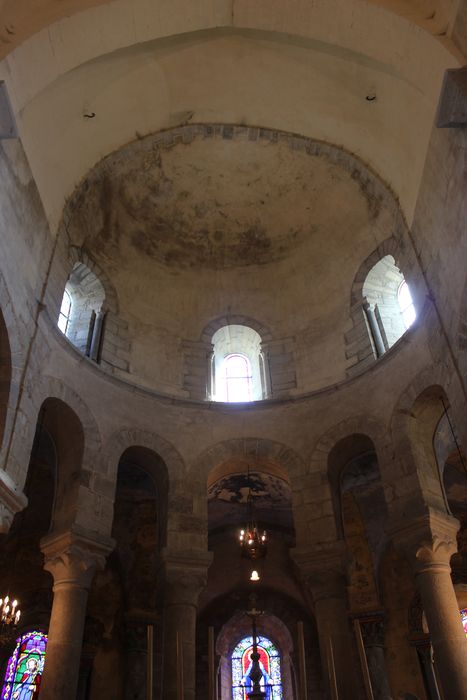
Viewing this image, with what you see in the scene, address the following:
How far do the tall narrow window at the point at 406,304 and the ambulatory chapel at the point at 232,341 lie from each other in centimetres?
9

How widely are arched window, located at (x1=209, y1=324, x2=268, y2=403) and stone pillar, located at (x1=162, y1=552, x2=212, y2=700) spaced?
164 inches

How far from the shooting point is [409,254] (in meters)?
10.6

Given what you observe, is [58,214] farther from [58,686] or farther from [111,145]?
[58,686]

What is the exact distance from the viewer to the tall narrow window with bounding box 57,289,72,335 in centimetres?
1207

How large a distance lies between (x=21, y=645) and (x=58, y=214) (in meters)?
9.68

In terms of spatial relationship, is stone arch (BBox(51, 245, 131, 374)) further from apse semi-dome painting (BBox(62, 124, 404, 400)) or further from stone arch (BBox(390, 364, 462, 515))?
stone arch (BBox(390, 364, 462, 515))

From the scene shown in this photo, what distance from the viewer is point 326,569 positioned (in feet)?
31.7

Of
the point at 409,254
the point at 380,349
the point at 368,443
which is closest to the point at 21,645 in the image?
the point at 368,443

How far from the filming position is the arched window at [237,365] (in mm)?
13391

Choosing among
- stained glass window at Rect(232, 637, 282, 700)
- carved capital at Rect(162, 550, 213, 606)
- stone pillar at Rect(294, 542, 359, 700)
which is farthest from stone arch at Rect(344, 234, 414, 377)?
stained glass window at Rect(232, 637, 282, 700)

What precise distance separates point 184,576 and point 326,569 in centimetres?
239

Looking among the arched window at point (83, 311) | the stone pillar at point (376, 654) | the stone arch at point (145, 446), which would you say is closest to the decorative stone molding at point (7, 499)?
the stone arch at point (145, 446)

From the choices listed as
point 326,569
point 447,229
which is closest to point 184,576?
point 326,569

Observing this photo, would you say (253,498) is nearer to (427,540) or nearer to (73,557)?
(427,540)
